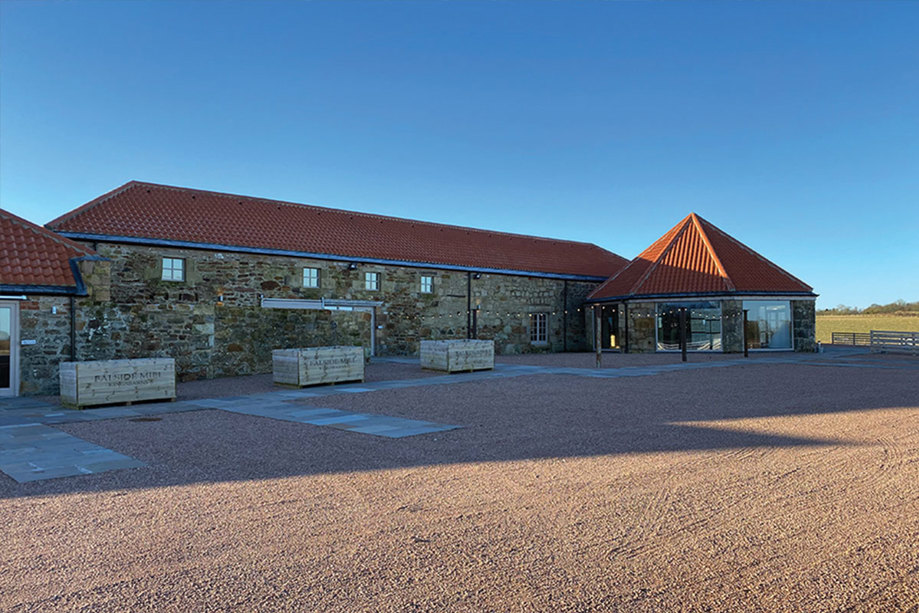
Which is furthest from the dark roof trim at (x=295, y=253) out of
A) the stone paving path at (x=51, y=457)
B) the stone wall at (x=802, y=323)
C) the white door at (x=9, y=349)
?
the stone paving path at (x=51, y=457)

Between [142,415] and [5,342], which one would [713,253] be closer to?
[142,415]

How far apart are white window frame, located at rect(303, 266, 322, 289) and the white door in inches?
347

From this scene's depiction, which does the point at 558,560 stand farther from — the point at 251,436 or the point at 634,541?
the point at 251,436

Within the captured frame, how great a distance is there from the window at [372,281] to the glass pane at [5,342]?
1129cm

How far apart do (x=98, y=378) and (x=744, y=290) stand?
892 inches

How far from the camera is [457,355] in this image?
60.8ft

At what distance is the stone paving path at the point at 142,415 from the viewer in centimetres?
714

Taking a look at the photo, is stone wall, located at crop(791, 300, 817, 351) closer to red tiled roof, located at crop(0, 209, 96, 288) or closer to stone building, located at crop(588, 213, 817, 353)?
stone building, located at crop(588, 213, 817, 353)

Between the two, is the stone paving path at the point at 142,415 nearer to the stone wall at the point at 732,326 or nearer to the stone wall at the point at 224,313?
the stone wall at the point at 224,313

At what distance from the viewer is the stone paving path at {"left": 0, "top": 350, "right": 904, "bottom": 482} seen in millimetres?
7145

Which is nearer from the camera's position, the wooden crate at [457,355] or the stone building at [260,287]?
the stone building at [260,287]

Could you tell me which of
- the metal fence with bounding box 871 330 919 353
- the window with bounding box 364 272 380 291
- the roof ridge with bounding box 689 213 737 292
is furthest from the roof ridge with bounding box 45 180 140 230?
the metal fence with bounding box 871 330 919 353

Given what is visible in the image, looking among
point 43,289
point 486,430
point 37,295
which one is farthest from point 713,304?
point 37,295

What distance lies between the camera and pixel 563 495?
18.4 ft
